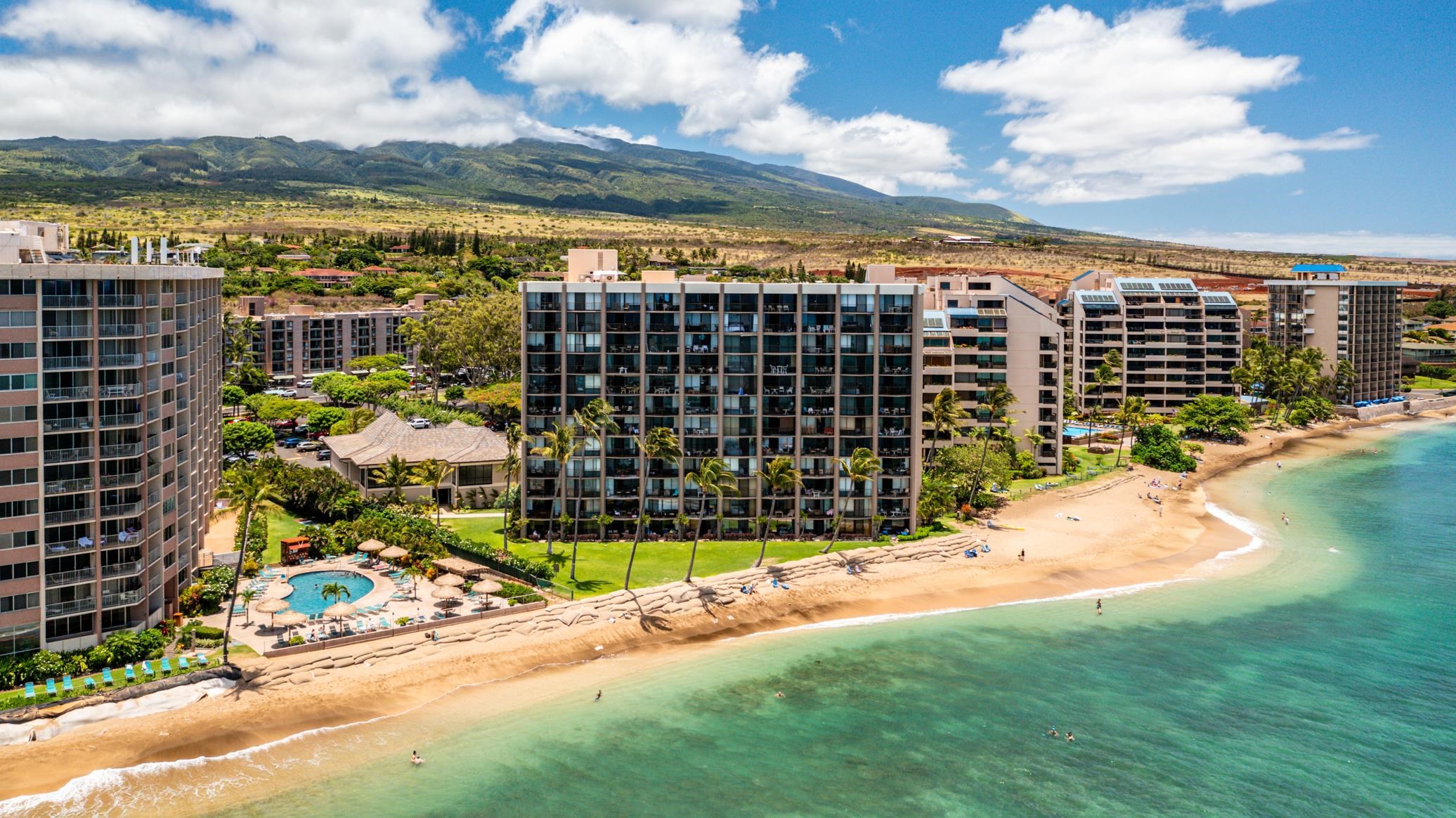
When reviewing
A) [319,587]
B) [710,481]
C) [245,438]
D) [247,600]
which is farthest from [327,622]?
[245,438]

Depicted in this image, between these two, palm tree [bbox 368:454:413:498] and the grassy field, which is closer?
the grassy field

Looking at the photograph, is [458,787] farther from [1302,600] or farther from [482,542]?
[1302,600]

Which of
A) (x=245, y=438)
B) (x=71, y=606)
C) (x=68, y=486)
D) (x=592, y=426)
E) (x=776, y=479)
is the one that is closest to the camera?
(x=68, y=486)

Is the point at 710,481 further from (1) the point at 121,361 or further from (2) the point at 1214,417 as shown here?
(2) the point at 1214,417

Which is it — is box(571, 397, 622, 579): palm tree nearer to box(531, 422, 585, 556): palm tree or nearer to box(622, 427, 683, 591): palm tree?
box(531, 422, 585, 556): palm tree

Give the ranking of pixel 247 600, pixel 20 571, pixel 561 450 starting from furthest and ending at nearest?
pixel 561 450
pixel 247 600
pixel 20 571

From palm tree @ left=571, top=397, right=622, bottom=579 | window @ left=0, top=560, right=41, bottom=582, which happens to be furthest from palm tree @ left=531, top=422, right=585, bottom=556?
window @ left=0, top=560, right=41, bottom=582
